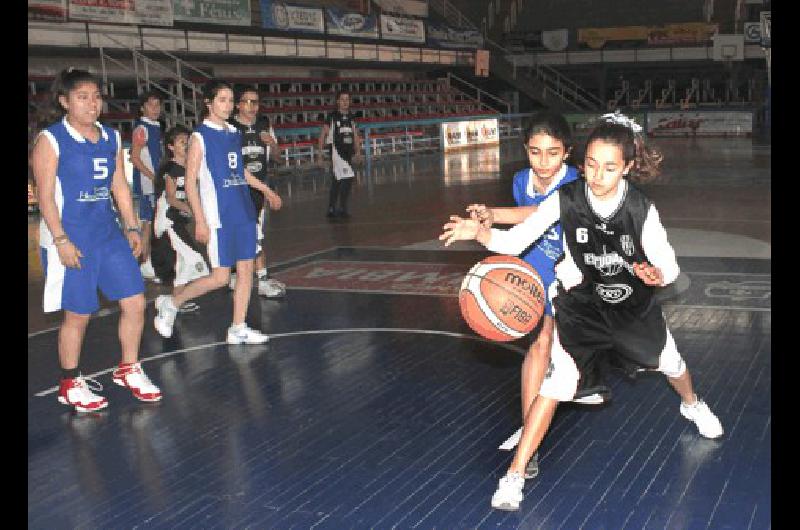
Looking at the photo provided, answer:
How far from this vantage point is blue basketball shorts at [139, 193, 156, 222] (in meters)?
10.2

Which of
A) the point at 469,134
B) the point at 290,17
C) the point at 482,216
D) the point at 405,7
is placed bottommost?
the point at 482,216

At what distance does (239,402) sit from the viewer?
5344 millimetres

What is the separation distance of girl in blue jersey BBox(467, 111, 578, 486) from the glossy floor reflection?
0.37m

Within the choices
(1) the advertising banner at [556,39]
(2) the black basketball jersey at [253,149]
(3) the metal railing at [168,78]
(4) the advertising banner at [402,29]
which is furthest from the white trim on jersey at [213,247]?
(1) the advertising banner at [556,39]

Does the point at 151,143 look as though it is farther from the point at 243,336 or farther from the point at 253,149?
the point at 243,336

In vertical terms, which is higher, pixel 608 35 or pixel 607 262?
pixel 608 35

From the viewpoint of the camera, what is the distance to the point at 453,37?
34.6 metres

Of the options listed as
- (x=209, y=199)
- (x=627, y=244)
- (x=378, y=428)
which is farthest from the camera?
(x=209, y=199)

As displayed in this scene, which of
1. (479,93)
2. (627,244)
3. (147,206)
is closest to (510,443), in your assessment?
(627,244)

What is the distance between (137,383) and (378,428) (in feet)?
5.09
